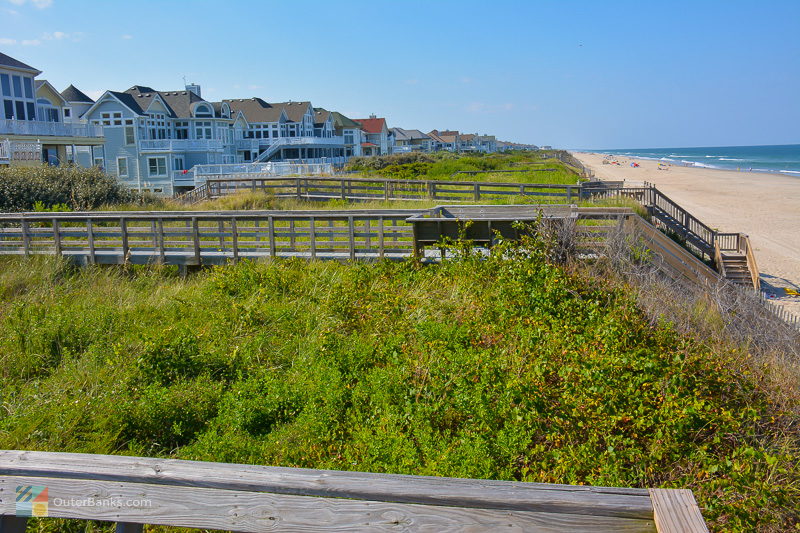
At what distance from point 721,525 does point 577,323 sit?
375 centimetres

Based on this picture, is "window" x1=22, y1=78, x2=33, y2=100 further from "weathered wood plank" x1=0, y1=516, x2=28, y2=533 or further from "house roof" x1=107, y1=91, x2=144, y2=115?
"weathered wood plank" x1=0, y1=516, x2=28, y2=533

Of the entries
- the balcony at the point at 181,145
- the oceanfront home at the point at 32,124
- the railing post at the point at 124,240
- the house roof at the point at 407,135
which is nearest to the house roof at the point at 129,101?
the balcony at the point at 181,145

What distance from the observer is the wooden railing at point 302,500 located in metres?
2.35

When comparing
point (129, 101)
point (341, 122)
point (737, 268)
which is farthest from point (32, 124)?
point (341, 122)

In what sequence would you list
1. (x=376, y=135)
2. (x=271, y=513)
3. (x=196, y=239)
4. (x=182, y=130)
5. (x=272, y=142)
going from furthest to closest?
(x=376, y=135)
(x=272, y=142)
(x=182, y=130)
(x=196, y=239)
(x=271, y=513)

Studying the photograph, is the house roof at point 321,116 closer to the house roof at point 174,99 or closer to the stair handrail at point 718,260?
the house roof at point 174,99

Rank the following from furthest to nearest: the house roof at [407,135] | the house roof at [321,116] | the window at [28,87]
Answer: the house roof at [407,135] < the house roof at [321,116] < the window at [28,87]

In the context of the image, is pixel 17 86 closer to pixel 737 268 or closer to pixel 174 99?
pixel 174 99

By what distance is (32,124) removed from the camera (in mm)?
35375

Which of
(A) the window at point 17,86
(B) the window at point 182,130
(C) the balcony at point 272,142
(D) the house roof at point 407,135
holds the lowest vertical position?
(C) the balcony at point 272,142

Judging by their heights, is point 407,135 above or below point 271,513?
above

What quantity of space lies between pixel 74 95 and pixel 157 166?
999 centimetres

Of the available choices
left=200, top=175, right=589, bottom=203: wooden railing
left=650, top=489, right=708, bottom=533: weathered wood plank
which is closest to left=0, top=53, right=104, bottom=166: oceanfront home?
left=200, top=175, right=589, bottom=203: wooden railing

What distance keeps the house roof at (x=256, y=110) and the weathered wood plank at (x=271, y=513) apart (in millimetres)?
67901
